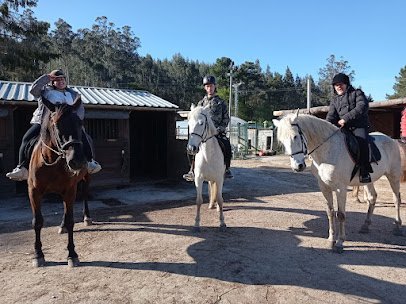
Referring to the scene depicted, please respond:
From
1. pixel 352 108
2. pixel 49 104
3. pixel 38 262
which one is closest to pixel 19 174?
pixel 38 262

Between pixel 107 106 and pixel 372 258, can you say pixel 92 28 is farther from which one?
pixel 372 258

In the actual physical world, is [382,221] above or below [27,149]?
below

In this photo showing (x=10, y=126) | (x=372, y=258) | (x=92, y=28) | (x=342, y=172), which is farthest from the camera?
(x=92, y=28)

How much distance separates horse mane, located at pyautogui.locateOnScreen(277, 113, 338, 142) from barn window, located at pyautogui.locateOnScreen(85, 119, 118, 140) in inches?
257

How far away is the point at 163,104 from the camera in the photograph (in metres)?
10.4

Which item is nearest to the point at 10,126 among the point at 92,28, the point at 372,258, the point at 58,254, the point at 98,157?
the point at 98,157

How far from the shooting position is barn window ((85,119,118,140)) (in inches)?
376

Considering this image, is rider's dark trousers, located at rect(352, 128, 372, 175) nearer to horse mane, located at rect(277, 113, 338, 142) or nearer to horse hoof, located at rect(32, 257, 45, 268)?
horse mane, located at rect(277, 113, 338, 142)

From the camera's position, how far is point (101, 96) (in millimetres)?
10258

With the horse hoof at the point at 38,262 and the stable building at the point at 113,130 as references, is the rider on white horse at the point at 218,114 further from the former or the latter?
the stable building at the point at 113,130

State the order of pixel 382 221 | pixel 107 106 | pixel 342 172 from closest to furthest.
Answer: pixel 342 172 < pixel 382 221 < pixel 107 106

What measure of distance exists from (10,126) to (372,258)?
817cm

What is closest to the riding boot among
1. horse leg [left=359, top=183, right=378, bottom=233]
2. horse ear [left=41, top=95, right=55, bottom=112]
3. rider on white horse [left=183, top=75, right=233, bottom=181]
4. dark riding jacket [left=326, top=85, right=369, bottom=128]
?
dark riding jacket [left=326, top=85, right=369, bottom=128]

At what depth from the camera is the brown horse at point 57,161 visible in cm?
366
